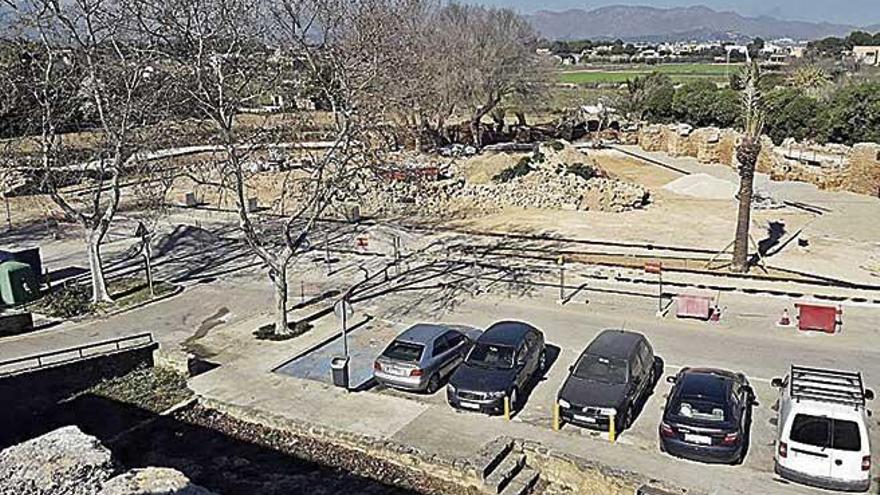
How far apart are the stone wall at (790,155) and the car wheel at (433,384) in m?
31.9

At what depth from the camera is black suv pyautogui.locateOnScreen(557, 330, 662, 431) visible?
15.1 m

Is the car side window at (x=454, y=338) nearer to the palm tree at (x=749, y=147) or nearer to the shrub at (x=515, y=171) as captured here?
the palm tree at (x=749, y=147)

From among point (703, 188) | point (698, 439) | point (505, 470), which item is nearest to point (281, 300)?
point (505, 470)

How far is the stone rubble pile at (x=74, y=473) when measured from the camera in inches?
363

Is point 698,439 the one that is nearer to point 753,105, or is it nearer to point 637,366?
point 637,366

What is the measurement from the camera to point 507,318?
73.9 feet

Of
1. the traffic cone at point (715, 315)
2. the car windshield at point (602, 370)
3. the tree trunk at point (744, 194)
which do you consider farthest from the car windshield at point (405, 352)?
the tree trunk at point (744, 194)

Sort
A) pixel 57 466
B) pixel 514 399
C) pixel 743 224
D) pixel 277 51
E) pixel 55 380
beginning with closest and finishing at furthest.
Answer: pixel 57 466, pixel 514 399, pixel 55 380, pixel 277 51, pixel 743 224

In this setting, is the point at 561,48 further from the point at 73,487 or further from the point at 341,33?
the point at 73,487

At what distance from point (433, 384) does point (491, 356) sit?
1.52 m

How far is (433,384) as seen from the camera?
17469 mm

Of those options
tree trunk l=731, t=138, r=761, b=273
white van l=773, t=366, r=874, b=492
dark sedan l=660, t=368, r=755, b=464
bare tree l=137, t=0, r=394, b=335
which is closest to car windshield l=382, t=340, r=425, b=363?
bare tree l=137, t=0, r=394, b=335

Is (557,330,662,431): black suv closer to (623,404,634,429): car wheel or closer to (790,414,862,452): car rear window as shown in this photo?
(623,404,634,429): car wheel

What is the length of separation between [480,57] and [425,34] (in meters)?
4.28
